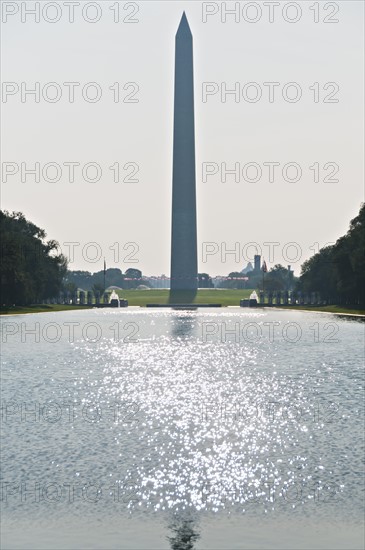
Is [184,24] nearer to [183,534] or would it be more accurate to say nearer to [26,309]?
[26,309]

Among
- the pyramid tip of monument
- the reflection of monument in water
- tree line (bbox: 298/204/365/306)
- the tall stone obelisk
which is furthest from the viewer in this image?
the tall stone obelisk

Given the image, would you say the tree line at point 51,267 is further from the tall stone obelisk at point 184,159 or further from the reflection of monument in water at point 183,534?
the reflection of monument in water at point 183,534

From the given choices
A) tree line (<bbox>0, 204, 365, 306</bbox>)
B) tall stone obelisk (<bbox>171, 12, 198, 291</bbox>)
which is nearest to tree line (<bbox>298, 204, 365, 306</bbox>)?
tree line (<bbox>0, 204, 365, 306</bbox>)

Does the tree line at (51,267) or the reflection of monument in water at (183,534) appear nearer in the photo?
the reflection of monument in water at (183,534)

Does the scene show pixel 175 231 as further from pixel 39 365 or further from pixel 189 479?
pixel 189 479

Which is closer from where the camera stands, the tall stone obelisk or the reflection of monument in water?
the reflection of monument in water

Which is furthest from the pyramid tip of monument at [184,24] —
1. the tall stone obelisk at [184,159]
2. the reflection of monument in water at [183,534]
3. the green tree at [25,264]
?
the reflection of monument in water at [183,534]

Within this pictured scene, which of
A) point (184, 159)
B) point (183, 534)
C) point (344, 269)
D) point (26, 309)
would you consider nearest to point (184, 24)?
point (184, 159)

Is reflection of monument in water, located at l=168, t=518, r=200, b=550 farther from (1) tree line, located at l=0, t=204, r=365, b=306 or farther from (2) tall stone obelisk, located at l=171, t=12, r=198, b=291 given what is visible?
(2) tall stone obelisk, located at l=171, t=12, r=198, b=291

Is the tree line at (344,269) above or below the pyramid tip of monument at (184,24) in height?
below

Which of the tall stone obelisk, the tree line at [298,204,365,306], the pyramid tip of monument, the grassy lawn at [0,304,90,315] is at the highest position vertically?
the pyramid tip of monument

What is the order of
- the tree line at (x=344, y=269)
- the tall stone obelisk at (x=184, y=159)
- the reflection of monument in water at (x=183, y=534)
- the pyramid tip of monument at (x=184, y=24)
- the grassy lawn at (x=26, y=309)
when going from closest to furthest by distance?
1. the reflection of monument in water at (x=183, y=534)
2. the tree line at (x=344, y=269)
3. the grassy lawn at (x=26, y=309)
4. the pyramid tip of monument at (x=184, y=24)
5. the tall stone obelisk at (x=184, y=159)
